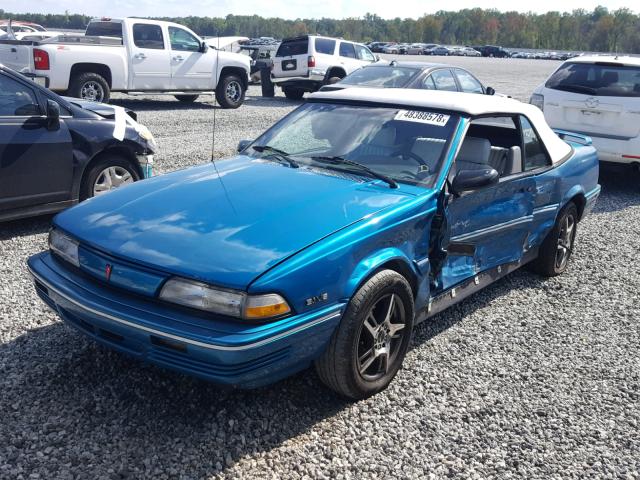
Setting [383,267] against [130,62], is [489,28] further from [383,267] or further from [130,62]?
[383,267]

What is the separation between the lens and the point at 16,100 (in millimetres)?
5559

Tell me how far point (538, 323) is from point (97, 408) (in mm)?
2958

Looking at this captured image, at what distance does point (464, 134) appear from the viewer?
13.2ft

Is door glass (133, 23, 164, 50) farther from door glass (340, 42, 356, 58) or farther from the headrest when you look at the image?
the headrest

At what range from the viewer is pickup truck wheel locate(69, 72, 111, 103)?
41.5ft

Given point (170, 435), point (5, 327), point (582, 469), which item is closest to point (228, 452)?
point (170, 435)

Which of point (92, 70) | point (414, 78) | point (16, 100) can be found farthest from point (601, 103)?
point (92, 70)

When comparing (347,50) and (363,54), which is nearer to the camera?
(347,50)

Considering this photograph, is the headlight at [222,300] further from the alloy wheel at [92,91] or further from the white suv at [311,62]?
the white suv at [311,62]

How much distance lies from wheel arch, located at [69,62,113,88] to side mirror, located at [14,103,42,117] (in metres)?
7.64

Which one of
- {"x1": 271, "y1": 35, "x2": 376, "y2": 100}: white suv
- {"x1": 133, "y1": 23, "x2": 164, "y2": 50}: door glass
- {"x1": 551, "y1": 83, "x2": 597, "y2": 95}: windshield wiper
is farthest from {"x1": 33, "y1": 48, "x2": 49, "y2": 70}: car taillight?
{"x1": 551, "y1": 83, "x2": 597, "y2": 95}: windshield wiper

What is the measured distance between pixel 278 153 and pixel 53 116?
8.20ft

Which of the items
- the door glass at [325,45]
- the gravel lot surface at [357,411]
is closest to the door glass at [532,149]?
the gravel lot surface at [357,411]

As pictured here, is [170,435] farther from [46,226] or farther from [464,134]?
[46,226]
